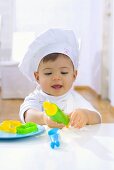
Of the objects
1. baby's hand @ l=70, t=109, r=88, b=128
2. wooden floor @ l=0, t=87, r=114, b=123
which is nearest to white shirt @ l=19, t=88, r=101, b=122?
baby's hand @ l=70, t=109, r=88, b=128

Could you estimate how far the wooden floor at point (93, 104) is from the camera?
3.37 m

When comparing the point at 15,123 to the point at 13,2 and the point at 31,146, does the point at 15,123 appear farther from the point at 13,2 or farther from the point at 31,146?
the point at 13,2

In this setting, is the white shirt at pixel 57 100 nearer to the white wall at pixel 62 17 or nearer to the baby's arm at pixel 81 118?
the baby's arm at pixel 81 118

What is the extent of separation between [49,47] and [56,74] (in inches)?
3.0

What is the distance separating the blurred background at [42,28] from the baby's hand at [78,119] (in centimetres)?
382

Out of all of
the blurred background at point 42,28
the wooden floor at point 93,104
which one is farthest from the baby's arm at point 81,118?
the blurred background at point 42,28

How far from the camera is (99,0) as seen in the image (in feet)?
15.1

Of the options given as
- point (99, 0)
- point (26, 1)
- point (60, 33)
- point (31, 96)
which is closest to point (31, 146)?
point (60, 33)

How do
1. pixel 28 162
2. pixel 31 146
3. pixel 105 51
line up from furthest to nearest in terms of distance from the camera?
pixel 105 51 < pixel 31 146 < pixel 28 162

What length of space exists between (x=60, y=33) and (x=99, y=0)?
3.80 m

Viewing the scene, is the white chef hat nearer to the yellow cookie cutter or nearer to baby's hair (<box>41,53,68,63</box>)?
baby's hair (<box>41,53,68,63</box>)

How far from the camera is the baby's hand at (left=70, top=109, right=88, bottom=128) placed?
31.2 inches

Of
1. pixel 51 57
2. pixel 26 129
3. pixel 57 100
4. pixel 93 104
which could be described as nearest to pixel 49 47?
pixel 51 57

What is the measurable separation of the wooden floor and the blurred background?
0.51 feet
